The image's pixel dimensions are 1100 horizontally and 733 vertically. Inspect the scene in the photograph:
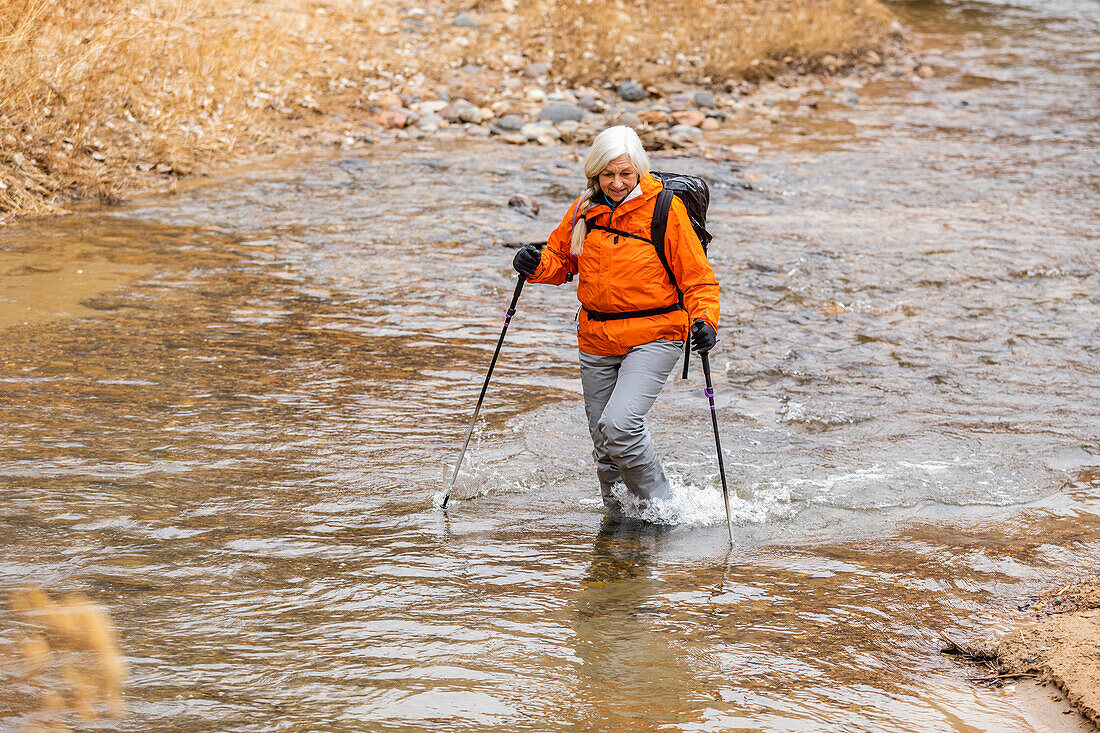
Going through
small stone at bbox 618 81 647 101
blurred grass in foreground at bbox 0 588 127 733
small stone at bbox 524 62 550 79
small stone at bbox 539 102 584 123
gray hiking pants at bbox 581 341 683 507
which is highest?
→ small stone at bbox 524 62 550 79

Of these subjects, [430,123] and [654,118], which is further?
[654,118]

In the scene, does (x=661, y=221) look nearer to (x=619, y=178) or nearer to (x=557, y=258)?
(x=619, y=178)

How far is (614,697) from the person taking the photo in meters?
4.23

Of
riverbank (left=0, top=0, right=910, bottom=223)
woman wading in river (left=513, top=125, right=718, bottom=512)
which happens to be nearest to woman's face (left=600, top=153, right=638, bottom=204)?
woman wading in river (left=513, top=125, right=718, bottom=512)

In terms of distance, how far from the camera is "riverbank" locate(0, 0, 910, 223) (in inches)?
493

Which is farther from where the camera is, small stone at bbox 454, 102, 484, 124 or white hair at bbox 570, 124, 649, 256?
small stone at bbox 454, 102, 484, 124

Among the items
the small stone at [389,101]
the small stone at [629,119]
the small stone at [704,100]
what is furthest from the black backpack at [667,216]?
the small stone at [704,100]

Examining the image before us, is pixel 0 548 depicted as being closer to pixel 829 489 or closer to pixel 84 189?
pixel 829 489

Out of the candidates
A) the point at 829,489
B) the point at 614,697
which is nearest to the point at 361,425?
the point at 829,489

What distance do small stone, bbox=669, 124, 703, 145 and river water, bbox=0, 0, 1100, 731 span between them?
11.3 ft

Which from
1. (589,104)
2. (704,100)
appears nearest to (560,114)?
(589,104)

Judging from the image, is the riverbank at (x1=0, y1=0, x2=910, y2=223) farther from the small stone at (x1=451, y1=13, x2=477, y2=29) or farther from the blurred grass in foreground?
the blurred grass in foreground

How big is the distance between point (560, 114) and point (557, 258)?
1239cm

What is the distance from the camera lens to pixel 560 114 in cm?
1788
